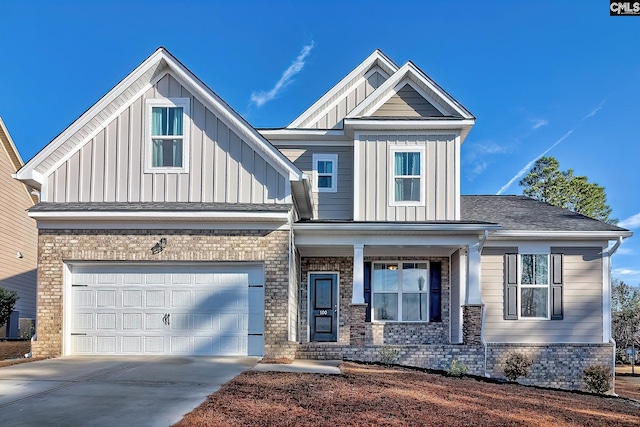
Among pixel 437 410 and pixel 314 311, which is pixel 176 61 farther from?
pixel 437 410

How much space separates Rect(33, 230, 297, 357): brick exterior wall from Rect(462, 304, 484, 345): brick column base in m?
4.28

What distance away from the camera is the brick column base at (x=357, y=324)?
1277 cm

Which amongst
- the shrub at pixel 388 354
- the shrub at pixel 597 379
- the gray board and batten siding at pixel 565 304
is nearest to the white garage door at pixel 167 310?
the shrub at pixel 388 354

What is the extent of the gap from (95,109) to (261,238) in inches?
176

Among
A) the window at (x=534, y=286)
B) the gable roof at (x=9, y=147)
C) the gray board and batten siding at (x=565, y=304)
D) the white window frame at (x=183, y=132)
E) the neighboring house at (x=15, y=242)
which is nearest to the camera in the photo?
the white window frame at (x=183, y=132)

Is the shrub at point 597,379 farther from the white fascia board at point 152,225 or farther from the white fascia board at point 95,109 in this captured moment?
the white fascia board at point 95,109

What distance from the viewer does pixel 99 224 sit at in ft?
38.8

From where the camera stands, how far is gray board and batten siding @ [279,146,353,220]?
15.5 metres

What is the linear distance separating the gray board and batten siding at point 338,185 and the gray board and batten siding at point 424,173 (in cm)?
82

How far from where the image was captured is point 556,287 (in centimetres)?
1493

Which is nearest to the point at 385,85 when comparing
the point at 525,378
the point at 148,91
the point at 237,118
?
the point at 237,118

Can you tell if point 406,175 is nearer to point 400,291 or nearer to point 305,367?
point 400,291

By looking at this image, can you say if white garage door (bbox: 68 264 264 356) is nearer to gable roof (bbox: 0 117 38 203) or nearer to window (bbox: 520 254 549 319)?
window (bbox: 520 254 549 319)

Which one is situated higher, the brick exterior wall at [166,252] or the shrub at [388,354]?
the brick exterior wall at [166,252]
